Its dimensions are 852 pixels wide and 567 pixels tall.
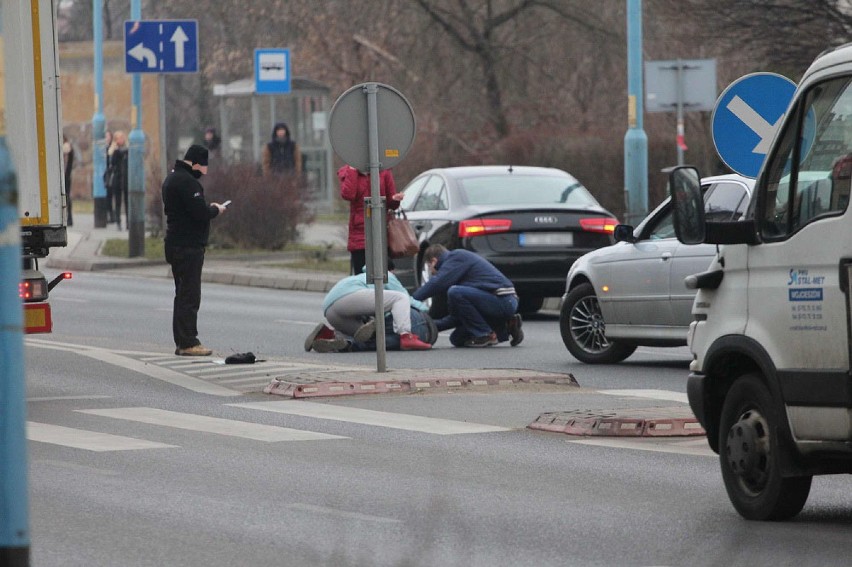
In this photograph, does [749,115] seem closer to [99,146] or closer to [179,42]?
[179,42]

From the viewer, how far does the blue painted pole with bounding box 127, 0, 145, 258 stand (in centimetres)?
3136

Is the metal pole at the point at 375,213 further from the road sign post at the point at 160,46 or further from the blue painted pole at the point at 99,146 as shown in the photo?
the blue painted pole at the point at 99,146

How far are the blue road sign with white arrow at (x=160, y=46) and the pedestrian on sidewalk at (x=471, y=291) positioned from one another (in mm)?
13070

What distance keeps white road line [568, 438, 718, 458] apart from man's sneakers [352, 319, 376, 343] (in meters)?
5.97

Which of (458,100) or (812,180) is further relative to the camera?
(458,100)

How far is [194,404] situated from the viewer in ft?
42.3

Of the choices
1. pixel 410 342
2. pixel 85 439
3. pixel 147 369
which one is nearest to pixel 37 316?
pixel 85 439

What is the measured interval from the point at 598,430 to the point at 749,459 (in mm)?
3181

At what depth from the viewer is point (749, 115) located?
491 inches

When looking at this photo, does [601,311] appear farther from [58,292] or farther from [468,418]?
[58,292]

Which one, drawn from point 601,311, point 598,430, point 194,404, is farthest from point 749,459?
point 601,311

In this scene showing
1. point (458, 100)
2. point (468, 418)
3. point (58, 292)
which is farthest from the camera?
point (458, 100)

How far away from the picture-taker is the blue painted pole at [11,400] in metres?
Result: 4.21

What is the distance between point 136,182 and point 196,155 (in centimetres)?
1586
